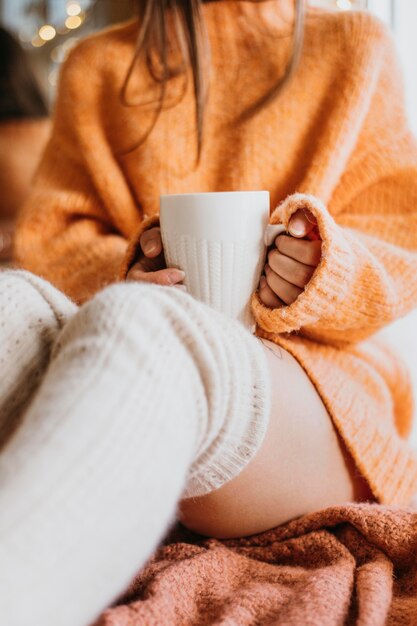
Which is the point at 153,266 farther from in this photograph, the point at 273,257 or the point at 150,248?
the point at 273,257

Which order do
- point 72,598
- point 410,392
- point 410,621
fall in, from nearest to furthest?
point 72,598 < point 410,621 < point 410,392

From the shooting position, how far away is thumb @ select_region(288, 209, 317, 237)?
0.62 meters

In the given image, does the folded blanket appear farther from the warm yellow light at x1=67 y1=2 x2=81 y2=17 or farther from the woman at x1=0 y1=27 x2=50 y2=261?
the warm yellow light at x1=67 y1=2 x2=81 y2=17

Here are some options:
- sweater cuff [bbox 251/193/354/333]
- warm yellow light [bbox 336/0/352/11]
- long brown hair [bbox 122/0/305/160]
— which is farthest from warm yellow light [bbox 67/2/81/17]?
sweater cuff [bbox 251/193/354/333]

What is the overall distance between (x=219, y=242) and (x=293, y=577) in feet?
0.98

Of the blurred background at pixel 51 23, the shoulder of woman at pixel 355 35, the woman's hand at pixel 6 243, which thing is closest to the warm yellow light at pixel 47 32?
the blurred background at pixel 51 23

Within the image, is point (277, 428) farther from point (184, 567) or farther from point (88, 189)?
point (88, 189)

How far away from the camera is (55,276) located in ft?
3.01

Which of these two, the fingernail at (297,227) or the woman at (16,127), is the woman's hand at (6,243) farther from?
the fingernail at (297,227)

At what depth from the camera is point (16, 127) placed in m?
2.04

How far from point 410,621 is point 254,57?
69 cm

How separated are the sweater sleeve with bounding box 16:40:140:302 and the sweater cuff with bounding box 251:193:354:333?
1.09 ft

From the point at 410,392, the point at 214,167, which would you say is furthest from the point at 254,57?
the point at 410,392

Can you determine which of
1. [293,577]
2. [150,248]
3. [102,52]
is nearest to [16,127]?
[102,52]
